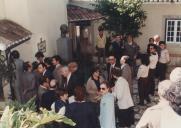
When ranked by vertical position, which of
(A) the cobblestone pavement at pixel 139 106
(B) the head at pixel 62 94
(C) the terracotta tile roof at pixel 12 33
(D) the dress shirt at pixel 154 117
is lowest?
(A) the cobblestone pavement at pixel 139 106

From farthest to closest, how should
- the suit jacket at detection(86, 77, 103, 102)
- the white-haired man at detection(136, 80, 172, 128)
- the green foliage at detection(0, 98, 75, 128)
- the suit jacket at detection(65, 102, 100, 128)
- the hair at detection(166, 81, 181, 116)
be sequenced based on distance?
the suit jacket at detection(86, 77, 103, 102)
the suit jacket at detection(65, 102, 100, 128)
the green foliage at detection(0, 98, 75, 128)
the white-haired man at detection(136, 80, 172, 128)
the hair at detection(166, 81, 181, 116)

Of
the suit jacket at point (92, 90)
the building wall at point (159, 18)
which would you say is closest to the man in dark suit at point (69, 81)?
the suit jacket at point (92, 90)

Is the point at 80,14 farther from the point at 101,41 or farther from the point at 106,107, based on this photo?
the point at 106,107

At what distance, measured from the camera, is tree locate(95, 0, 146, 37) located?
16.3m

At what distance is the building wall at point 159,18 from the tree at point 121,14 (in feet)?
4.54

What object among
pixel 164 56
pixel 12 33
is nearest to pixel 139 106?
pixel 164 56

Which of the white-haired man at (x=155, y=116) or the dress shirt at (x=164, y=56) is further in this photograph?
the dress shirt at (x=164, y=56)

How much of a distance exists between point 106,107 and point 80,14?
26.4 ft

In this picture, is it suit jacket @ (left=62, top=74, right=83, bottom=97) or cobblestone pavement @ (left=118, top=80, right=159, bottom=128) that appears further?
cobblestone pavement @ (left=118, top=80, right=159, bottom=128)

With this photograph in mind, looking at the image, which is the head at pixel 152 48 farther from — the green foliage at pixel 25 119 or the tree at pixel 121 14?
the green foliage at pixel 25 119

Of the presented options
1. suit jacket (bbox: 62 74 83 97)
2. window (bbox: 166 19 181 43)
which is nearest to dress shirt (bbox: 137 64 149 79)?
suit jacket (bbox: 62 74 83 97)

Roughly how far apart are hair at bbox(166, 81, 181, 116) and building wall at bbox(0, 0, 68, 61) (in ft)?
28.9

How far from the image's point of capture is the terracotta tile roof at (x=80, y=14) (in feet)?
53.3

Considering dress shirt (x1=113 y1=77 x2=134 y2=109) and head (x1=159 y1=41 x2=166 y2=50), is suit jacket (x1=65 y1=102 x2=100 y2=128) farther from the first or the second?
head (x1=159 y1=41 x2=166 y2=50)
